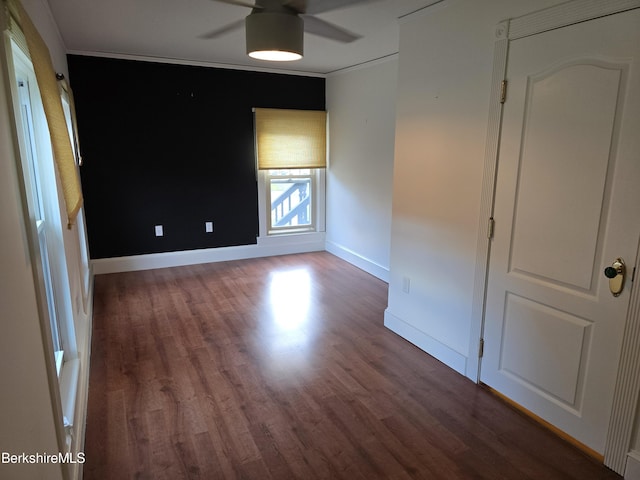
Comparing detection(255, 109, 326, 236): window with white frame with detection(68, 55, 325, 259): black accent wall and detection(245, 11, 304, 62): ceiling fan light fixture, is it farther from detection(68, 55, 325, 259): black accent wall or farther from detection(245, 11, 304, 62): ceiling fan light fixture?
detection(245, 11, 304, 62): ceiling fan light fixture

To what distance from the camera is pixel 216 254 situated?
523 centimetres

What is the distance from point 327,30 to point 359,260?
2655mm

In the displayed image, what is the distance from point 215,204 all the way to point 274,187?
82 cm

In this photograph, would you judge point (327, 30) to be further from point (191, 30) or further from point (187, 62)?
point (187, 62)

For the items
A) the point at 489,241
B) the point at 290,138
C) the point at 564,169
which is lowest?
the point at 489,241

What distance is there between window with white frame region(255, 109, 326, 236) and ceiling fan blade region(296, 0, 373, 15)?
256cm

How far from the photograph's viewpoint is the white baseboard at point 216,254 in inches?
186

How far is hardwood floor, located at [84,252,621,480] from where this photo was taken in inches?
76.7

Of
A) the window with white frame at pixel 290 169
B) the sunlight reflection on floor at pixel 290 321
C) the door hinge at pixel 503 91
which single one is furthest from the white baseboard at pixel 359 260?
the door hinge at pixel 503 91

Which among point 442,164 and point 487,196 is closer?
point 487,196

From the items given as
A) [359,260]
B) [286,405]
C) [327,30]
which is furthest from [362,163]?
[286,405]

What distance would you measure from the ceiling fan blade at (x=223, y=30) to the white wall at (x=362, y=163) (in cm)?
163

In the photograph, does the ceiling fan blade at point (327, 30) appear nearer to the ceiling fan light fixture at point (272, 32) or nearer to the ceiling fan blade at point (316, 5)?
the ceiling fan blade at point (316, 5)

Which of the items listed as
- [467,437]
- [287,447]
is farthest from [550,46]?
[287,447]
